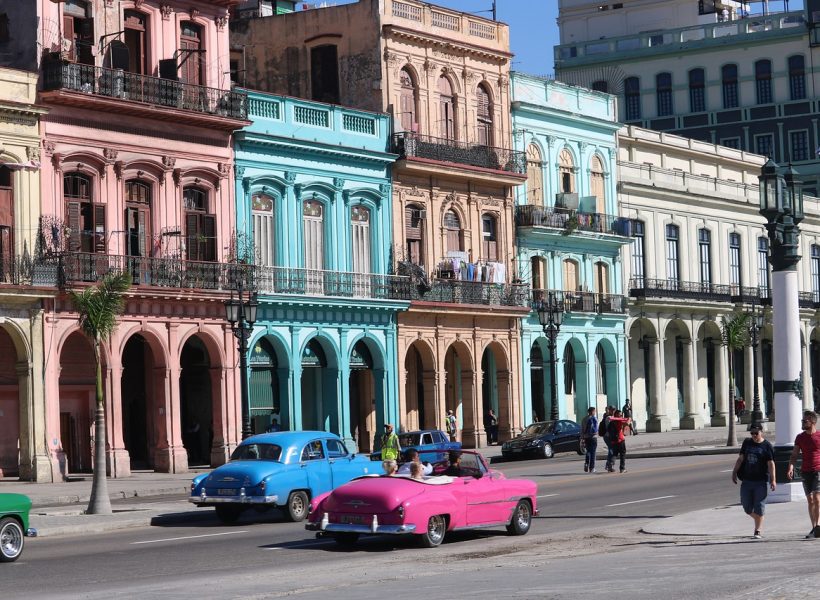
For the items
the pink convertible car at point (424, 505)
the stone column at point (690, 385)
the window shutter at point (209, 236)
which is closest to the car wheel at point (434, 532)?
the pink convertible car at point (424, 505)

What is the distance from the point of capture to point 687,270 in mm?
69250

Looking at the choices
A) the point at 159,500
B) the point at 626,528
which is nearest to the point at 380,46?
the point at 159,500

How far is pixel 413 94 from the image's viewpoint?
5341 centimetres

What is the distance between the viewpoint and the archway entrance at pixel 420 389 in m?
53.3

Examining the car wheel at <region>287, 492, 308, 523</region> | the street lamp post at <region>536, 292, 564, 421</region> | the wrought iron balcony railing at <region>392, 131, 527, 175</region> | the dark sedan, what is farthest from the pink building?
the car wheel at <region>287, 492, 308, 523</region>

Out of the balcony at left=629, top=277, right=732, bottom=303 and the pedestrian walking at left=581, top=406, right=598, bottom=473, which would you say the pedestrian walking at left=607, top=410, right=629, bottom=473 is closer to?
the pedestrian walking at left=581, top=406, right=598, bottom=473

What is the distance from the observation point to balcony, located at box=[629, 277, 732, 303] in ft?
215

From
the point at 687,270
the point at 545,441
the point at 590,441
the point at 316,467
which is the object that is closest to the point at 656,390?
the point at 687,270

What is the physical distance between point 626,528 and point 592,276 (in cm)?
3955

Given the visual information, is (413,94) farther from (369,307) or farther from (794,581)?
(794,581)

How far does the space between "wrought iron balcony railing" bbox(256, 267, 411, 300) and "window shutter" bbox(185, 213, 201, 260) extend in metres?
2.24

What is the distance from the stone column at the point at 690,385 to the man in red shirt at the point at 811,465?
156 ft

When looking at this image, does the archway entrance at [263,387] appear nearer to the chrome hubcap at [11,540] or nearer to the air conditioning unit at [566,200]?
the air conditioning unit at [566,200]

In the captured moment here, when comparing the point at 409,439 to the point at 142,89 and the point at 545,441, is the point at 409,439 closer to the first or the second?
the point at 545,441
